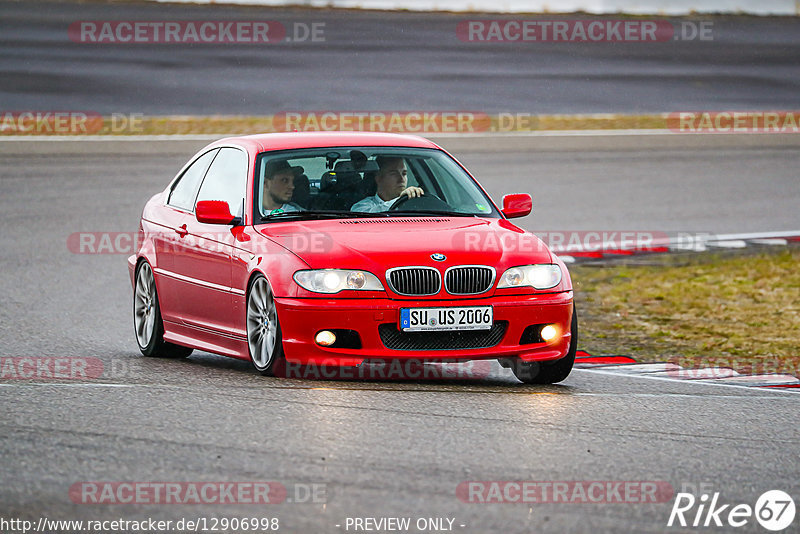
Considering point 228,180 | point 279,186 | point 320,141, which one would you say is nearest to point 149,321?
point 228,180

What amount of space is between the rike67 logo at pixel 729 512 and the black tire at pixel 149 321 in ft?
16.2

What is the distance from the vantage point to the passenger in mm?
8977

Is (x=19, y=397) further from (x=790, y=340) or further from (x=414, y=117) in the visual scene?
(x=414, y=117)

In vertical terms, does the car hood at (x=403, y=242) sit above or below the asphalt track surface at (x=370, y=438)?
above

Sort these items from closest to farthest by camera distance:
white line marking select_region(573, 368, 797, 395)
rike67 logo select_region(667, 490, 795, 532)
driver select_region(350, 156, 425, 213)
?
rike67 logo select_region(667, 490, 795, 532) < white line marking select_region(573, 368, 797, 395) < driver select_region(350, 156, 425, 213)

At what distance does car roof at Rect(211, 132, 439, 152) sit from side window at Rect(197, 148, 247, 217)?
93 millimetres

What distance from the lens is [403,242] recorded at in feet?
27.2

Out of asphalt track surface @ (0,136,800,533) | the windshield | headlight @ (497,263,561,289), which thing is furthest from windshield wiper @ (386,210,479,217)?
asphalt track surface @ (0,136,800,533)

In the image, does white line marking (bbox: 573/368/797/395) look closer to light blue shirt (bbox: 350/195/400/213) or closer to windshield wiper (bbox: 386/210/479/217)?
windshield wiper (bbox: 386/210/479/217)

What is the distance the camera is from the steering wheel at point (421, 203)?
912 cm

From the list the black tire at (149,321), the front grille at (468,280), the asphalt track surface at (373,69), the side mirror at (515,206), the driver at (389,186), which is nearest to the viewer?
the front grille at (468,280)

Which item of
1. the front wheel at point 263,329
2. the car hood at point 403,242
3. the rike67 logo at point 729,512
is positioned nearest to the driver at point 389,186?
the car hood at point 403,242

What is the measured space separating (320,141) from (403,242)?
4.61 ft

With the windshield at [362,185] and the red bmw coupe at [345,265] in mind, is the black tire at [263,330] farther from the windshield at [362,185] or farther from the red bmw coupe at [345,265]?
the windshield at [362,185]
